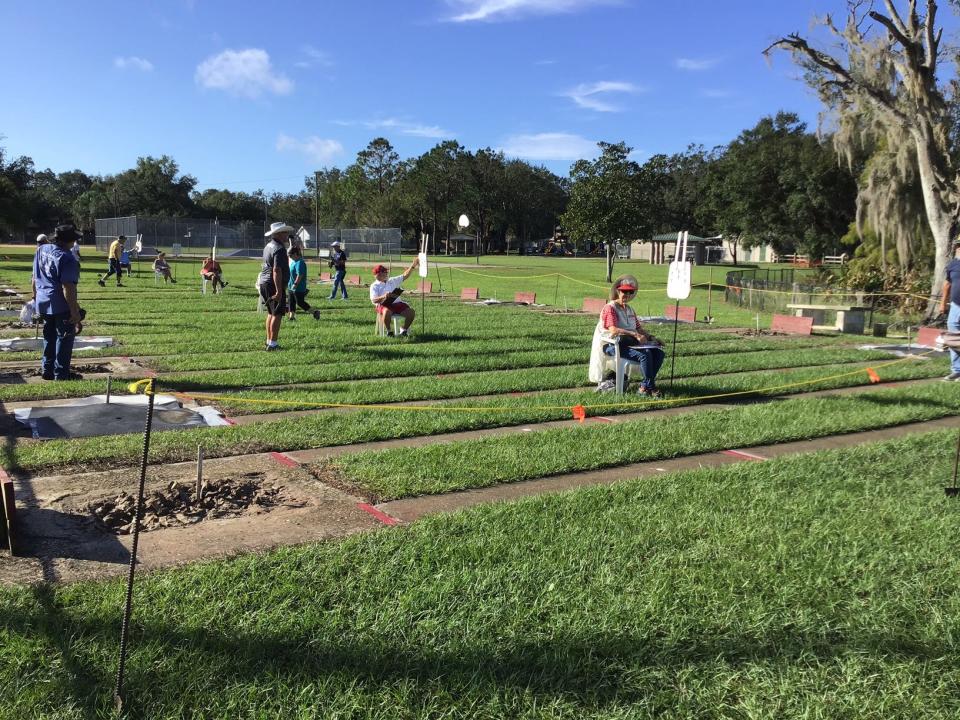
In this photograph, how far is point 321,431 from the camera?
7039mm

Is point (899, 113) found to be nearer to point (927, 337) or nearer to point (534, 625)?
point (927, 337)

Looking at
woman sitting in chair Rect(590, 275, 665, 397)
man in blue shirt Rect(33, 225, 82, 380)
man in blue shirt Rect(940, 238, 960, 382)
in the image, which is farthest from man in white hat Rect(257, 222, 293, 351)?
man in blue shirt Rect(940, 238, 960, 382)

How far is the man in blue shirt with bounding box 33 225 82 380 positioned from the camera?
359 inches

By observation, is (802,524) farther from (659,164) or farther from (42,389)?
(659,164)

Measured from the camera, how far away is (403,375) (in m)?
10.4

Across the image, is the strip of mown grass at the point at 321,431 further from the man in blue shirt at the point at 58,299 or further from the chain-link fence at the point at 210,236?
the chain-link fence at the point at 210,236

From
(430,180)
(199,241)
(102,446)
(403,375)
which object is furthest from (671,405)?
(430,180)

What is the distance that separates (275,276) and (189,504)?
22.6ft

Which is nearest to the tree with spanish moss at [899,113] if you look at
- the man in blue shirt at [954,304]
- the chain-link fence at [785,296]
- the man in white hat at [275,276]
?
the chain-link fence at [785,296]

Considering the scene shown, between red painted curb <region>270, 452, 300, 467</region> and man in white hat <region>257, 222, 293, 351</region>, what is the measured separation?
18.6 feet

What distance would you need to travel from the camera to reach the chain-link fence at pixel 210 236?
5872 cm

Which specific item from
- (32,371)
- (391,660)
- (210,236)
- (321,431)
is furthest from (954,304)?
(210,236)

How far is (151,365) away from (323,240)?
6025 centimetres

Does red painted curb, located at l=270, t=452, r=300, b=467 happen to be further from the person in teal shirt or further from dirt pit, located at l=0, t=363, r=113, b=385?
the person in teal shirt
